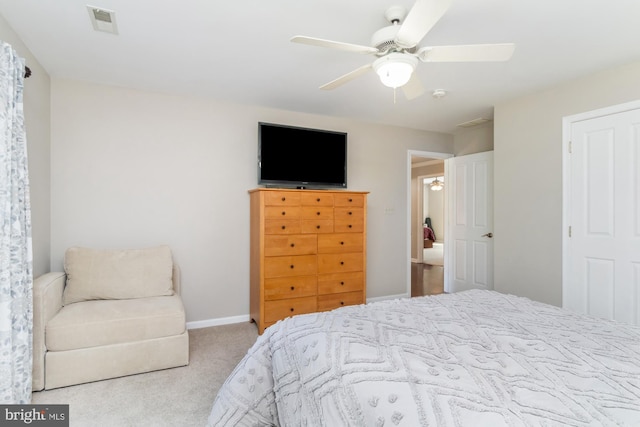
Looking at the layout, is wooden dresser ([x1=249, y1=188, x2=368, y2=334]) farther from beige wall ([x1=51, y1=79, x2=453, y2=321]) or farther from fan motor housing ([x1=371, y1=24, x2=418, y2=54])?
fan motor housing ([x1=371, y1=24, x2=418, y2=54])

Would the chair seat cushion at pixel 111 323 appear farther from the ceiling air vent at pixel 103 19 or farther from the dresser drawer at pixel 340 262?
the ceiling air vent at pixel 103 19

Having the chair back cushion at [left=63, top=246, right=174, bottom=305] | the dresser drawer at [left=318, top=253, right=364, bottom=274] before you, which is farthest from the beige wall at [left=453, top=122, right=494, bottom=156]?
the chair back cushion at [left=63, top=246, right=174, bottom=305]

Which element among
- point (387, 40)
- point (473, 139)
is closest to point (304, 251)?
point (387, 40)

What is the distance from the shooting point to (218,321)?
3537 millimetres

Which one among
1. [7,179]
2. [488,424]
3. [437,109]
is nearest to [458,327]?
[488,424]

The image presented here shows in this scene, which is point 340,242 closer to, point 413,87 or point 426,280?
point 413,87

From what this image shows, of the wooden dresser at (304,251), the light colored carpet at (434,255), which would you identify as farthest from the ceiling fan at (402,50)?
the light colored carpet at (434,255)

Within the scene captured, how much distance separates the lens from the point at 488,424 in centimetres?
84

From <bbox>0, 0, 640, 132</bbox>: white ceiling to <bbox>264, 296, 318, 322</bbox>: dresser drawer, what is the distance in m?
2.13

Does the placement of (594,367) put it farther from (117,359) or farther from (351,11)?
(117,359)

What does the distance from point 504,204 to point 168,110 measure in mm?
3776

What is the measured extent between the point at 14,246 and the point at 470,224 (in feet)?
15.3

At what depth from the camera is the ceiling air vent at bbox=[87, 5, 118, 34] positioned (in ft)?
6.51

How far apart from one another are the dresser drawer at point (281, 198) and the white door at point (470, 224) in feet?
8.43
